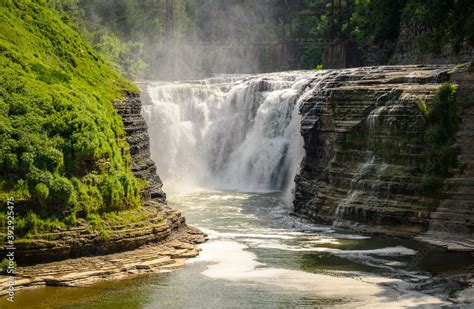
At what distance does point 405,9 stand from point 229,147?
52.7 ft

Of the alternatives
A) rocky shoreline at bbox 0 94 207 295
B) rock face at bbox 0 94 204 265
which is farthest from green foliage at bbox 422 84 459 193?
rock face at bbox 0 94 204 265

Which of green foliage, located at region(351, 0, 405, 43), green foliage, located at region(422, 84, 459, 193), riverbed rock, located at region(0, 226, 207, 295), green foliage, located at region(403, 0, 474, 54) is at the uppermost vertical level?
green foliage, located at region(351, 0, 405, 43)

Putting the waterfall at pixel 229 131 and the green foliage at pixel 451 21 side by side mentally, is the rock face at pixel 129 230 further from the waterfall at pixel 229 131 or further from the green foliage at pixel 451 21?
the waterfall at pixel 229 131

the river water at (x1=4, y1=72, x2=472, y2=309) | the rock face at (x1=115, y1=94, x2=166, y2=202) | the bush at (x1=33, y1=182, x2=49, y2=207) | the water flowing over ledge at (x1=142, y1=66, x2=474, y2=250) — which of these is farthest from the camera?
the rock face at (x1=115, y1=94, x2=166, y2=202)

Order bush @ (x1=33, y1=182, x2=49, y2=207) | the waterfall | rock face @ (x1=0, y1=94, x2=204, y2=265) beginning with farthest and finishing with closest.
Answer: the waterfall → bush @ (x1=33, y1=182, x2=49, y2=207) → rock face @ (x1=0, y1=94, x2=204, y2=265)

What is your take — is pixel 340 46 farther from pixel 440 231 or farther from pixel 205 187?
pixel 440 231

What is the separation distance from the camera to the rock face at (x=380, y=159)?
38.4 m

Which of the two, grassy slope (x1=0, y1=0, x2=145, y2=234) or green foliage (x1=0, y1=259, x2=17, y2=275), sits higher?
grassy slope (x1=0, y1=0, x2=145, y2=234)

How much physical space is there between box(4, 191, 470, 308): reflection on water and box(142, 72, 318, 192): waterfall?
42.5 ft

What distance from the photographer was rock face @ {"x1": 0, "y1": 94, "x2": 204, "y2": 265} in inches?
1238

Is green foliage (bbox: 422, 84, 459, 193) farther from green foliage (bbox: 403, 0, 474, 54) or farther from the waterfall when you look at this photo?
the waterfall

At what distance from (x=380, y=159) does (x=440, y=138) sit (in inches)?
123

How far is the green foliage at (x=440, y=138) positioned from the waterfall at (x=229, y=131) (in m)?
14.1

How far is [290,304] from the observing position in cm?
2859
